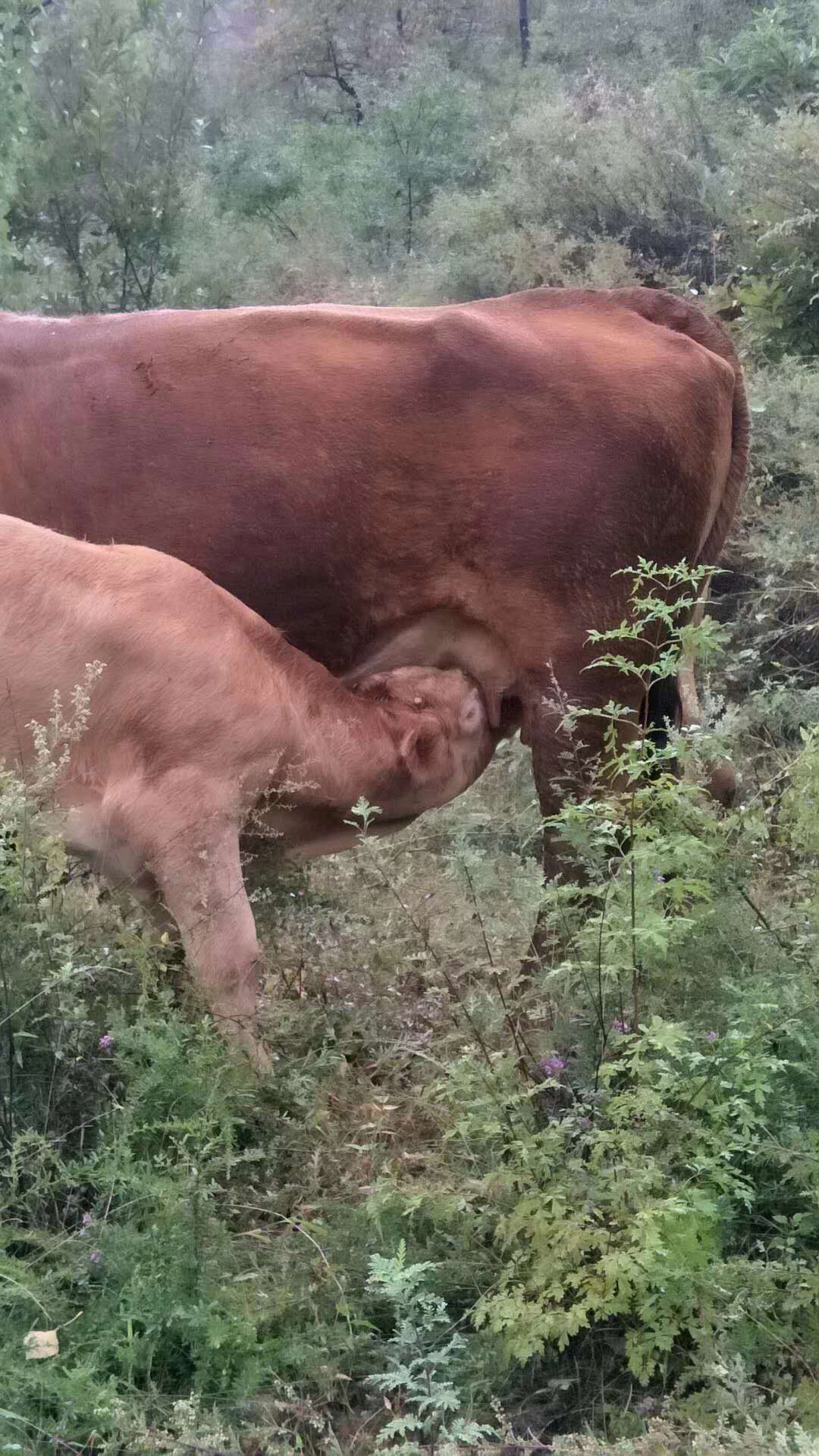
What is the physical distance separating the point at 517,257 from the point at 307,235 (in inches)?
246

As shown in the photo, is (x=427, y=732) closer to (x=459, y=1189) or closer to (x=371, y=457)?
(x=371, y=457)

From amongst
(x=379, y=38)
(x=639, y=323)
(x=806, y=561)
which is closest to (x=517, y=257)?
(x=806, y=561)

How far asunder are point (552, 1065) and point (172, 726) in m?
1.33

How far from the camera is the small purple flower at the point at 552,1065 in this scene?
131 inches

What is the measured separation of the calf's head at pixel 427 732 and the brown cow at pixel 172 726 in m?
0.16

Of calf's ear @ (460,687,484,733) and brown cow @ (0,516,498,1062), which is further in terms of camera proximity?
calf's ear @ (460,687,484,733)

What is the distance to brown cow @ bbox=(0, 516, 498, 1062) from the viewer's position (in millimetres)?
3916

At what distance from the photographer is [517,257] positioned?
1216 centimetres

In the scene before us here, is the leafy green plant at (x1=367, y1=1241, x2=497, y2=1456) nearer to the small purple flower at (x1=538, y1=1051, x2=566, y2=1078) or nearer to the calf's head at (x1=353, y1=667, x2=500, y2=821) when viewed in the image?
the small purple flower at (x1=538, y1=1051, x2=566, y2=1078)

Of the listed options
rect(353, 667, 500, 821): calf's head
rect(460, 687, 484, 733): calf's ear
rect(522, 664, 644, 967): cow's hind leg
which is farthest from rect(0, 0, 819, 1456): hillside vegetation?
rect(460, 687, 484, 733): calf's ear

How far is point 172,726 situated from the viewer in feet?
13.2

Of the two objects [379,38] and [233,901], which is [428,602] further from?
[379,38]

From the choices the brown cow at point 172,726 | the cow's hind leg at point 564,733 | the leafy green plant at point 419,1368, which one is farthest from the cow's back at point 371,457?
the leafy green plant at point 419,1368

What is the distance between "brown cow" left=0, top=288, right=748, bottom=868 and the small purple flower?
128 centimetres
